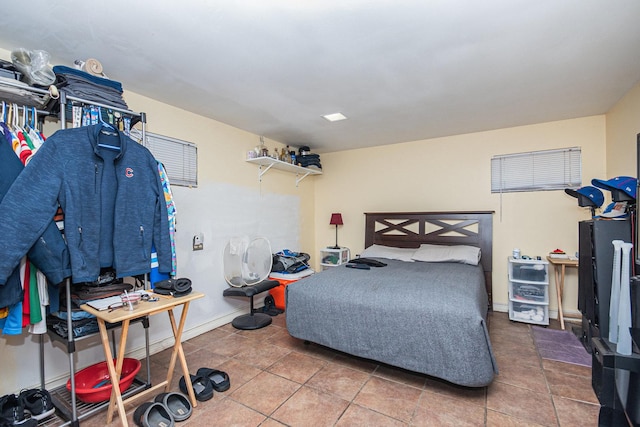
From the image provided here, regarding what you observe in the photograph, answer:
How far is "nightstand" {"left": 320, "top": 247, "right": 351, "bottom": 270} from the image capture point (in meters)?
4.66

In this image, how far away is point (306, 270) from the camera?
13.4ft

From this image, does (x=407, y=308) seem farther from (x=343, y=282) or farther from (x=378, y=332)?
(x=343, y=282)

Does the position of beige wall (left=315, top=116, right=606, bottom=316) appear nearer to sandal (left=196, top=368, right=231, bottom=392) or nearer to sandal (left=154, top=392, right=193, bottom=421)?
sandal (left=196, top=368, right=231, bottom=392)

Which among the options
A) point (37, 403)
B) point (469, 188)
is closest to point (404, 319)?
point (37, 403)

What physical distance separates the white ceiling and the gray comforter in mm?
1712

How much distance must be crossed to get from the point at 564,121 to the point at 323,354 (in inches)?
148

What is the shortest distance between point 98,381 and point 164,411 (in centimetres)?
66

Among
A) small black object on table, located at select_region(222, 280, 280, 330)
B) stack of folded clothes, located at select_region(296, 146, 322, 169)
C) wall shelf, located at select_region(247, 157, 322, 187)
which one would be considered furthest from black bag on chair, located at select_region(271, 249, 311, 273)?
stack of folded clothes, located at select_region(296, 146, 322, 169)

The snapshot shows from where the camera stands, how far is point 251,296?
10.6ft

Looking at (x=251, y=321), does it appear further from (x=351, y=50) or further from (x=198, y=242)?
(x=351, y=50)

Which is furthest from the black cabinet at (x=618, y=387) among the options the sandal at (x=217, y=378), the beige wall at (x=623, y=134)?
the beige wall at (x=623, y=134)

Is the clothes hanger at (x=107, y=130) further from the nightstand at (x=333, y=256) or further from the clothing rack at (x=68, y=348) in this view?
the nightstand at (x=333, y=256)

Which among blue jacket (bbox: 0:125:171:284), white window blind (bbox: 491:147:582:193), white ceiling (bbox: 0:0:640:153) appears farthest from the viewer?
white window blind (bbox: 491:147:582:193)

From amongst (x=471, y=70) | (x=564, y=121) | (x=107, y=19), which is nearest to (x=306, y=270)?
(x=471, y=70)
